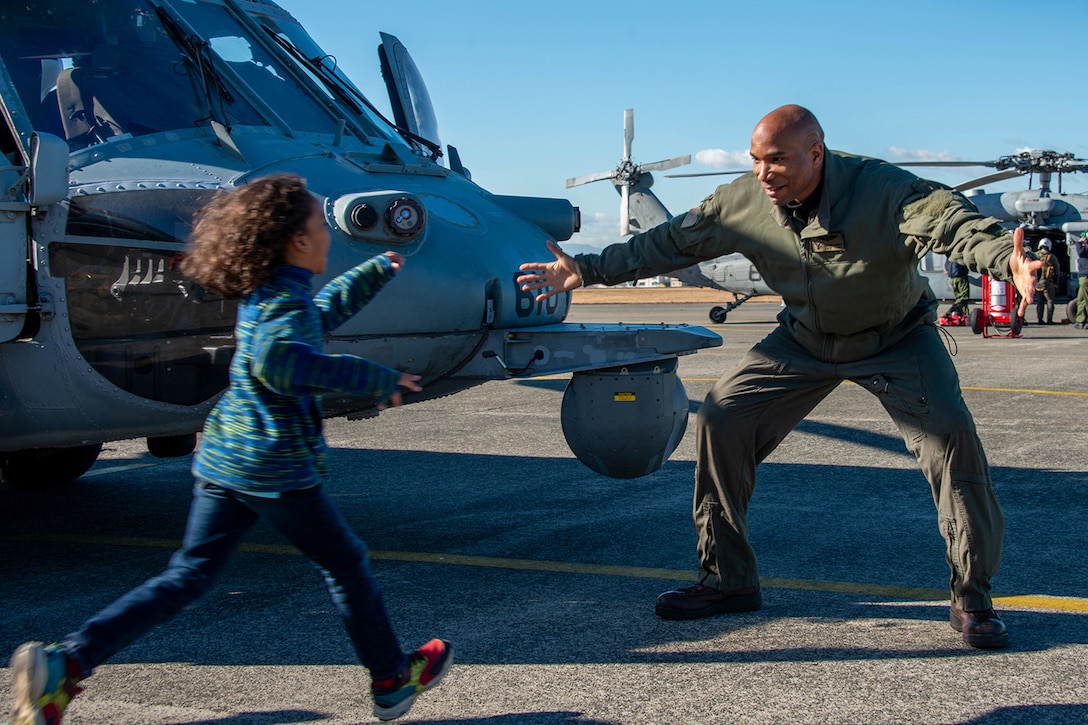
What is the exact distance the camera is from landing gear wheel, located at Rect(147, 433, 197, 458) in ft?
21.1

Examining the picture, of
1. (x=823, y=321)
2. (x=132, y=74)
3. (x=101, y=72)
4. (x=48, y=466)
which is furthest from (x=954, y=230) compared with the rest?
(x=48, y=466)

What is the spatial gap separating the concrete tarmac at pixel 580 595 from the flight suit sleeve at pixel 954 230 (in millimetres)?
1208

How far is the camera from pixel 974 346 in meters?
17.5

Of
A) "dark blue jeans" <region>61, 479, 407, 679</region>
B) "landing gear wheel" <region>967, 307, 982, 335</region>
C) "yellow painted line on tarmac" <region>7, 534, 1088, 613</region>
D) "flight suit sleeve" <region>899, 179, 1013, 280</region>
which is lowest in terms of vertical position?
"landing gear wheel" <region>967, 307, 982, 335</region>

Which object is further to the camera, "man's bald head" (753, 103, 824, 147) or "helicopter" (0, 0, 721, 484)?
"helicopter" (0, 0, 721, 484)

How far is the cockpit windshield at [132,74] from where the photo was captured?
4.70 meters

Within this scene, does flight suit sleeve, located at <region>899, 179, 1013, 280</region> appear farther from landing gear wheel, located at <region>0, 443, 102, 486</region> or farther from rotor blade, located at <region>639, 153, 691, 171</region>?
rotor blade, located at <region>639, 153, 691, 171</region>

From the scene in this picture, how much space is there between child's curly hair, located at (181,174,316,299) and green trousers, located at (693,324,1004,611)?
177 centimetres

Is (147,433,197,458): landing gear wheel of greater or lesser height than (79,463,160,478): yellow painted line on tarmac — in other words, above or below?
above

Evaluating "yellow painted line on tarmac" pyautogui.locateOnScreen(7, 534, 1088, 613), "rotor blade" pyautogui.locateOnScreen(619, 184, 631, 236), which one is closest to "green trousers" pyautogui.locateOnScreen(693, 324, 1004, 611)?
"yellow painted line on tarmac" pyautogui.locateOnScreen(7, 534, 1088, 613)

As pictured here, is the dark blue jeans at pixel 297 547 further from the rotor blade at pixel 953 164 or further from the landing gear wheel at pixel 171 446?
the rotor blade at pixel 953 164

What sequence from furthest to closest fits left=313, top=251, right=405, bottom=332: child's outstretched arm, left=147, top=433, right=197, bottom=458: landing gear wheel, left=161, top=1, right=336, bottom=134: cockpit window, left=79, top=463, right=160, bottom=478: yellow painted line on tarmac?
left=79, top=463, right=160, bottom=478: yellow painted line on tarmac → left=147, top=433, right=197, bottom=458: landing gear wheel → left=161, top=1, right=336, bottom=134: cockpit window → left=313, top=251, right=405, bottom=332: child's outstretched arm

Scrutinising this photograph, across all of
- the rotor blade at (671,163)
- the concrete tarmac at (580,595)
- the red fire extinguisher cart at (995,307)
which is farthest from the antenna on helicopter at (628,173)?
the concrete tarmac at (580,595)

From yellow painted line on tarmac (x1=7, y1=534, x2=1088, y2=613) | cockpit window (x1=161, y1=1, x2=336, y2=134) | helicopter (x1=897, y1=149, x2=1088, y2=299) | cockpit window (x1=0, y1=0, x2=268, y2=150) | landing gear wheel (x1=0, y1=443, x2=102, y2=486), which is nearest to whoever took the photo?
yellow painted line on tarmac (x1=7, y1=534, x2=1088, y2=613)
